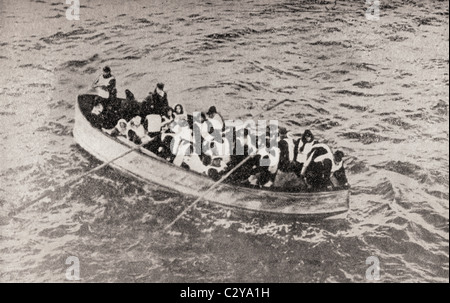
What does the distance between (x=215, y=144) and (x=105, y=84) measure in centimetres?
155

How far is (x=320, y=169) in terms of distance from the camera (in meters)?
5.01

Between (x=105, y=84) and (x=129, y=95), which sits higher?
(x=105, y=84)

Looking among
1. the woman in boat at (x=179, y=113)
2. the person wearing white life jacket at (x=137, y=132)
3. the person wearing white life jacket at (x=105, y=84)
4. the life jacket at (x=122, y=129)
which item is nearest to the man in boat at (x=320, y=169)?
the woman in boat at (x=179, y=113)

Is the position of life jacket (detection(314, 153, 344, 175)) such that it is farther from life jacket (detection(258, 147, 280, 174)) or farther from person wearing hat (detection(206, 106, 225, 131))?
person wearing hat (detection(206, 106, 225, 131))

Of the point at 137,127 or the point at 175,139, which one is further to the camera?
the point at 137,127

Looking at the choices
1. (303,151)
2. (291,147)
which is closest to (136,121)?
(291,147)

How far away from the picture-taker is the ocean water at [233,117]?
16.0ft

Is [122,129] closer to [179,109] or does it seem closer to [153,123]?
[153,123]

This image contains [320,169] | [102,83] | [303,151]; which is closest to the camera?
[320,169]

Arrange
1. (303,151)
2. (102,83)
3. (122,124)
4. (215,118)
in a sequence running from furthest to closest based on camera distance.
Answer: (102,83)
(122,124)
(215,118)
(303,151)

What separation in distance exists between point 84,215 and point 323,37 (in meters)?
3.46
